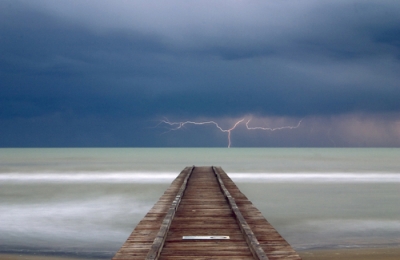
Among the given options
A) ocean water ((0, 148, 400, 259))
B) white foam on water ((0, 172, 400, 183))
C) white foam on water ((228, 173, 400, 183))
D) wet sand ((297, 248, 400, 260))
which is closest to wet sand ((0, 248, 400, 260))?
wet sand ((297, 248, 400, 260))

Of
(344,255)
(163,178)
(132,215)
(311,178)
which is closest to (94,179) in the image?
(163,178)

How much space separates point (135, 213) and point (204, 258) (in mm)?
10550

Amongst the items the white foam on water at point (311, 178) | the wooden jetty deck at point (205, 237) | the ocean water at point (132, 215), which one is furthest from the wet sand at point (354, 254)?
the white foam on water at point (311, 178)

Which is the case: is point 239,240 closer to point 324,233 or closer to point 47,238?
point 324,233

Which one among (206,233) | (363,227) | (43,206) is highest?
(43,206)

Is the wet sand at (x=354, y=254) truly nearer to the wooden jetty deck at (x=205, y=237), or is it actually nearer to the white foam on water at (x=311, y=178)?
the wooden jetty deck at (x=205, y=237)

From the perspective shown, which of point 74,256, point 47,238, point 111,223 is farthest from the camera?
point 111,223

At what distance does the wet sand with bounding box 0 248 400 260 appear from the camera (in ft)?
30.0

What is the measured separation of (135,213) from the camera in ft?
51.3

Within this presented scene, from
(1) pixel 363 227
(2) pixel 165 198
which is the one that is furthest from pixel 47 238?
(1) pixel 363 227

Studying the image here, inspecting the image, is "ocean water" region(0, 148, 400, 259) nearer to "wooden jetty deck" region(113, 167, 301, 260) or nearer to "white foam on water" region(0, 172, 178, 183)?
"wooden jetty deck" region(113, 167, 301, 260)

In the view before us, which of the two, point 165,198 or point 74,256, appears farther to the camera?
point 165,198

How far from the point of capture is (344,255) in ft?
30.5

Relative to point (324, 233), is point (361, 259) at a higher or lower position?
lower
